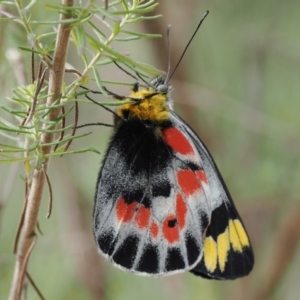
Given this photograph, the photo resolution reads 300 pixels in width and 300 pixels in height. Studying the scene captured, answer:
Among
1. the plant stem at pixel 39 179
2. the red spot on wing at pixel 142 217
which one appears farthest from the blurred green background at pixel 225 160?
the plant stem at pixel 39 179

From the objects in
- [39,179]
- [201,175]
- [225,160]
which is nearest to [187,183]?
[201,175]

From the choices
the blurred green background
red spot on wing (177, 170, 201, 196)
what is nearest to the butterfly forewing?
red spot on wing (177, 170, 201, 196)

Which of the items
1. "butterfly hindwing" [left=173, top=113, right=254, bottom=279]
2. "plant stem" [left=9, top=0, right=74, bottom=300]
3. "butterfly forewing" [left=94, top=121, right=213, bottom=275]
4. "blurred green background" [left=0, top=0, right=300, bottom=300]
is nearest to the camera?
"plant stem" [left=9, top=0, right=74, bottom=300]

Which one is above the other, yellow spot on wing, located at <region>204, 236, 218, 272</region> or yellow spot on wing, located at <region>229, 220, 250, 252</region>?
yellow spot on wing, located at <region>229, 220, 250, 252</region>

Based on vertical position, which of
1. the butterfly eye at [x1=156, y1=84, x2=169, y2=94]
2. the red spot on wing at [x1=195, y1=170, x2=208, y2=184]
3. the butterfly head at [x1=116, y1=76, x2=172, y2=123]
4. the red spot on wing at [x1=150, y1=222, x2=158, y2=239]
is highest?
the butterfly eye at [x1=156, y1=84, x2=169, y2=94]

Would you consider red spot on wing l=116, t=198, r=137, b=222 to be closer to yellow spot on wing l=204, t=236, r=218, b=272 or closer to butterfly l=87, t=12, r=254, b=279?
butterfly l=87, t=12, r=254, b=279

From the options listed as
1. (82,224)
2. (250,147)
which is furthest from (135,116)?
(250,147)

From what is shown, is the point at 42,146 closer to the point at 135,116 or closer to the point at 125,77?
the point at 135,116
